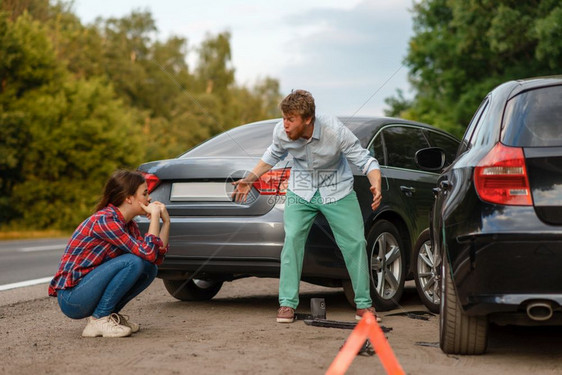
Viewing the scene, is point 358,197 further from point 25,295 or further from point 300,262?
point 25,295

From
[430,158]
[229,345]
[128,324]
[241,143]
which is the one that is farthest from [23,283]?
[430,158]

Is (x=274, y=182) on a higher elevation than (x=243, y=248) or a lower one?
higher

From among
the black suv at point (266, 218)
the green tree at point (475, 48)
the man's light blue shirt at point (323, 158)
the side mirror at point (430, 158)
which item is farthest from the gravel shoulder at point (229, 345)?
the green tree at point (475, 48)

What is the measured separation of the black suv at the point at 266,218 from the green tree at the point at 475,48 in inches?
778

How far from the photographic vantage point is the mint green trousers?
21.3ft

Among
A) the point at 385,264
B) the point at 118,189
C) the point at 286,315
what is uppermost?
the point at 118,189

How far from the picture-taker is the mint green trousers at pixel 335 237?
6.48 m

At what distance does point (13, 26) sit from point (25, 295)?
30140 mm

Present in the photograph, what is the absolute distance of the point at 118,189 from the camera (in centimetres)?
596

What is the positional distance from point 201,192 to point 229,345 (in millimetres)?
1787

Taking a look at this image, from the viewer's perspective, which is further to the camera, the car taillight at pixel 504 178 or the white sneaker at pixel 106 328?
the white sneaker at pixel 106 328

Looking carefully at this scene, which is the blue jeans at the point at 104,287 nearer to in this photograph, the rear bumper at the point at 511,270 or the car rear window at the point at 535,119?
the rear bumper at the point at 511,270

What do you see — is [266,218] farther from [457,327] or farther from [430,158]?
[457,327]

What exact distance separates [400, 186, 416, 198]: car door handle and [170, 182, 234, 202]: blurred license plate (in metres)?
1.65
